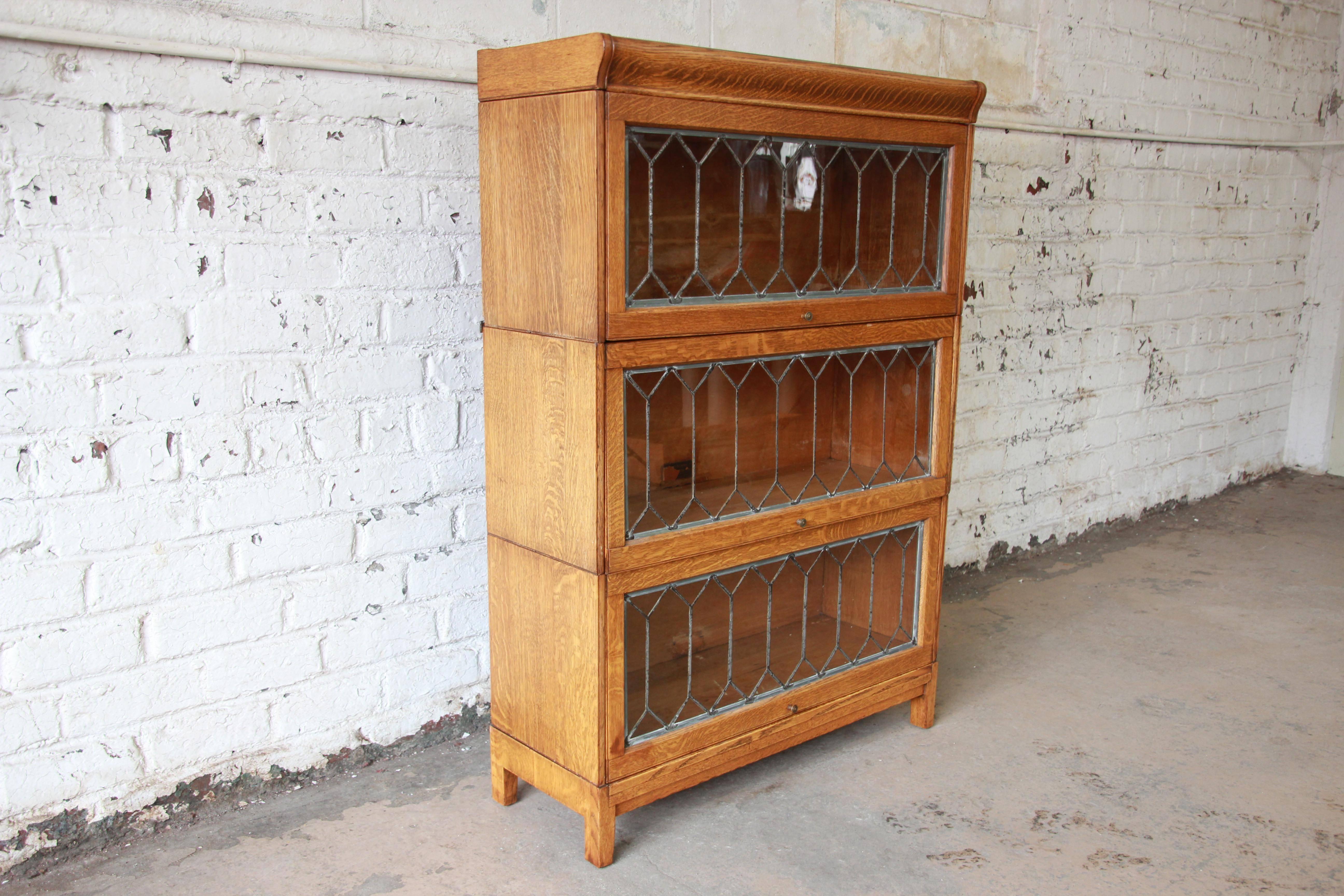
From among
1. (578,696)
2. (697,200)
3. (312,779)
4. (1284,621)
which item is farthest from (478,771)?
(1284,621)

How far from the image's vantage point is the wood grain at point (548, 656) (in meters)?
1.82

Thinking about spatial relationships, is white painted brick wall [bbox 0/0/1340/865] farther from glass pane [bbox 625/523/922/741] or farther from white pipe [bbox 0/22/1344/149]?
glass pane [bbox 625/523/922/741]

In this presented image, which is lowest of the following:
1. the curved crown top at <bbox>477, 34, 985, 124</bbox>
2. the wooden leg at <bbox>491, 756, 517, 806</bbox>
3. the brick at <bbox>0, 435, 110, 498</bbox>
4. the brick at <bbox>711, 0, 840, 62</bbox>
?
the wooden leg at <bbox>491, 756, 517, 806</bbox>

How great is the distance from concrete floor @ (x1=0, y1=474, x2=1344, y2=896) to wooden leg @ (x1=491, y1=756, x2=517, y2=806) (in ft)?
0.07

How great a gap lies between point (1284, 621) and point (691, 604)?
1.98 meters

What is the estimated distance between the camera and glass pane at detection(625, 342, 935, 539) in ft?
6.04

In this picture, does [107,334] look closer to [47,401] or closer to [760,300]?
[47,401]

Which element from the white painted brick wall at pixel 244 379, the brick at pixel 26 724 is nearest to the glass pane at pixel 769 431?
the white painted brick wall at pixel 244 379

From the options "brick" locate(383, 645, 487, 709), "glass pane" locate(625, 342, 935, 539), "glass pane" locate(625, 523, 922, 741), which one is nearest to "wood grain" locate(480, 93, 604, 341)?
"glass pane" locate(625, 342, 935, 539)

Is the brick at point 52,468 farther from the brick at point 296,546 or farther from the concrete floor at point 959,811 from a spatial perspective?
the concrete floor at point 959,811

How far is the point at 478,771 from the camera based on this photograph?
2195 mm

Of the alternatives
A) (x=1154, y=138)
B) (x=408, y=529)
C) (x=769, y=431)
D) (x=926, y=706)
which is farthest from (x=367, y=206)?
(x=1154, y=138)

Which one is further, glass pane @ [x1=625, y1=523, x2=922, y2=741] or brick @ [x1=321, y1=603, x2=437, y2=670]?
brick @ [x1=321, y1=603, x2=437, y2=670]

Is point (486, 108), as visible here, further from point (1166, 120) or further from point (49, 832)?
point (1166, 120)
